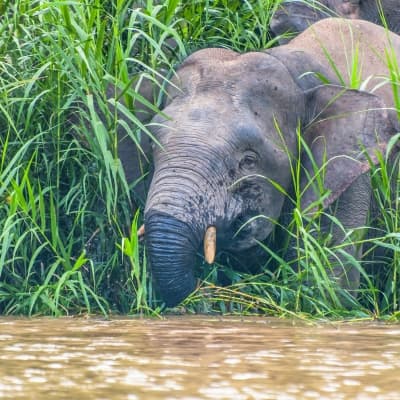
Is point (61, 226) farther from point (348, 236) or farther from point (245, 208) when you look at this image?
point (348, 236)

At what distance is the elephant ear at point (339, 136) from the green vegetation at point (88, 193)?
11cm

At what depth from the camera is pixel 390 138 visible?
5.65 m

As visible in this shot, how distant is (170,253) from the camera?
4996 mm

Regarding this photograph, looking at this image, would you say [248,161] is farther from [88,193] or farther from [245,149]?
[88,193]

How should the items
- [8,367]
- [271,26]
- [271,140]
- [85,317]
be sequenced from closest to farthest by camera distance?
[8,367] < [85,317] < [271,140] < [271,26]

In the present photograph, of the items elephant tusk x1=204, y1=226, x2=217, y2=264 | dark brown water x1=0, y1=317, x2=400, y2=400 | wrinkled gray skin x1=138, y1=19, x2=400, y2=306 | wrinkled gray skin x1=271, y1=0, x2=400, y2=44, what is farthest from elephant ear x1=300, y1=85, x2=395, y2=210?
dark brown water x1=0, y1=317, x2=400, y2=400

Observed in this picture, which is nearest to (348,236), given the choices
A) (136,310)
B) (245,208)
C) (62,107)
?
(245,208)

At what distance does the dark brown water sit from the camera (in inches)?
118

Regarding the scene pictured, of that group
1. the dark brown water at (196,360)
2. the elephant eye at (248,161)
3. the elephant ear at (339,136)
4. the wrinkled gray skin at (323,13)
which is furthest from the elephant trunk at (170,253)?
the wrinkled gray skin at (323,13)

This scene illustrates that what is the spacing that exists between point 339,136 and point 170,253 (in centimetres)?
111

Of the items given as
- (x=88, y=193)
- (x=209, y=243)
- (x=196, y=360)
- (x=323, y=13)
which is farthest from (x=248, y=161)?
(x=196, y=360)

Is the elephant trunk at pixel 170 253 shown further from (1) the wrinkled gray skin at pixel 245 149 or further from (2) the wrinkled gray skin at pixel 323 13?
(2) the wrinkled gray skin at pixel 323 13

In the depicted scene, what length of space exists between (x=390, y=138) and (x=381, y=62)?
73 centimetres

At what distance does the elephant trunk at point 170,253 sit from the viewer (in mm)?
4961
